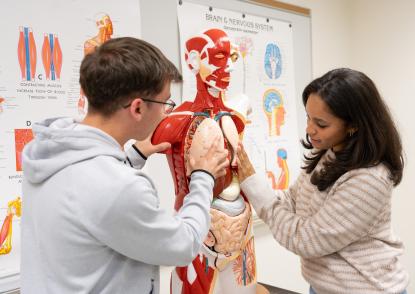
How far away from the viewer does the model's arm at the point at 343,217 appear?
118cm

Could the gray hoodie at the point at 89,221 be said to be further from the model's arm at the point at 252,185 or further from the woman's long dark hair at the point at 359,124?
the woman's long dark hair at the point at 359,124

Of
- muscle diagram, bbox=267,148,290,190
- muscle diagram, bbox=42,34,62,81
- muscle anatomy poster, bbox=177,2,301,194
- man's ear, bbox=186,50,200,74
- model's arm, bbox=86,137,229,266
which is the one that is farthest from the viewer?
muscle diagram, bbox=267,148,290,190

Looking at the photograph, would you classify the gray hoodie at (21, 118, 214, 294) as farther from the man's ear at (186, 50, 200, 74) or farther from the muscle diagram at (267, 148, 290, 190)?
the muscle diagram at (267, 148, 290, 190)

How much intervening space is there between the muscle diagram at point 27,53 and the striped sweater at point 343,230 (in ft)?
2.95

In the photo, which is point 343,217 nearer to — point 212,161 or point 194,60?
point 212,161

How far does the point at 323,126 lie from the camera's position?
1290mm

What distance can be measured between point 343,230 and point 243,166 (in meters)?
0.36

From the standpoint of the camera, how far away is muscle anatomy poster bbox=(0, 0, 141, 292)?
4.85ft

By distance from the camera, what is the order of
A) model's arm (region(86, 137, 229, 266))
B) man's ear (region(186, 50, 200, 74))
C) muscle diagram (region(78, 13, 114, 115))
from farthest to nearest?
muscle diagram (region(78, 13, 114, 115)) → man's ear (region(186, 50, 200, 74)) → model's arm (region(86, 137, 229, 266))

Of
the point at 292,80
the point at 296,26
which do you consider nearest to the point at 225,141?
the point at 292,80

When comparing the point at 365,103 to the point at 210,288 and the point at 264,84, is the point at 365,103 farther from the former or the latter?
the point at 264,84

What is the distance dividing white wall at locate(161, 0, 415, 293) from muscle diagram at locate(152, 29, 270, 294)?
4.79ft

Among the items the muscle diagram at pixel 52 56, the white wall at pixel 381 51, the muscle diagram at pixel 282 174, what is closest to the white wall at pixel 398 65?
the white wall at pixel 381 51

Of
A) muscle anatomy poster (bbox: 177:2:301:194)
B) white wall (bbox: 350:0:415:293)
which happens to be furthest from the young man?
white wall (bbox: 350:0:415:293)
